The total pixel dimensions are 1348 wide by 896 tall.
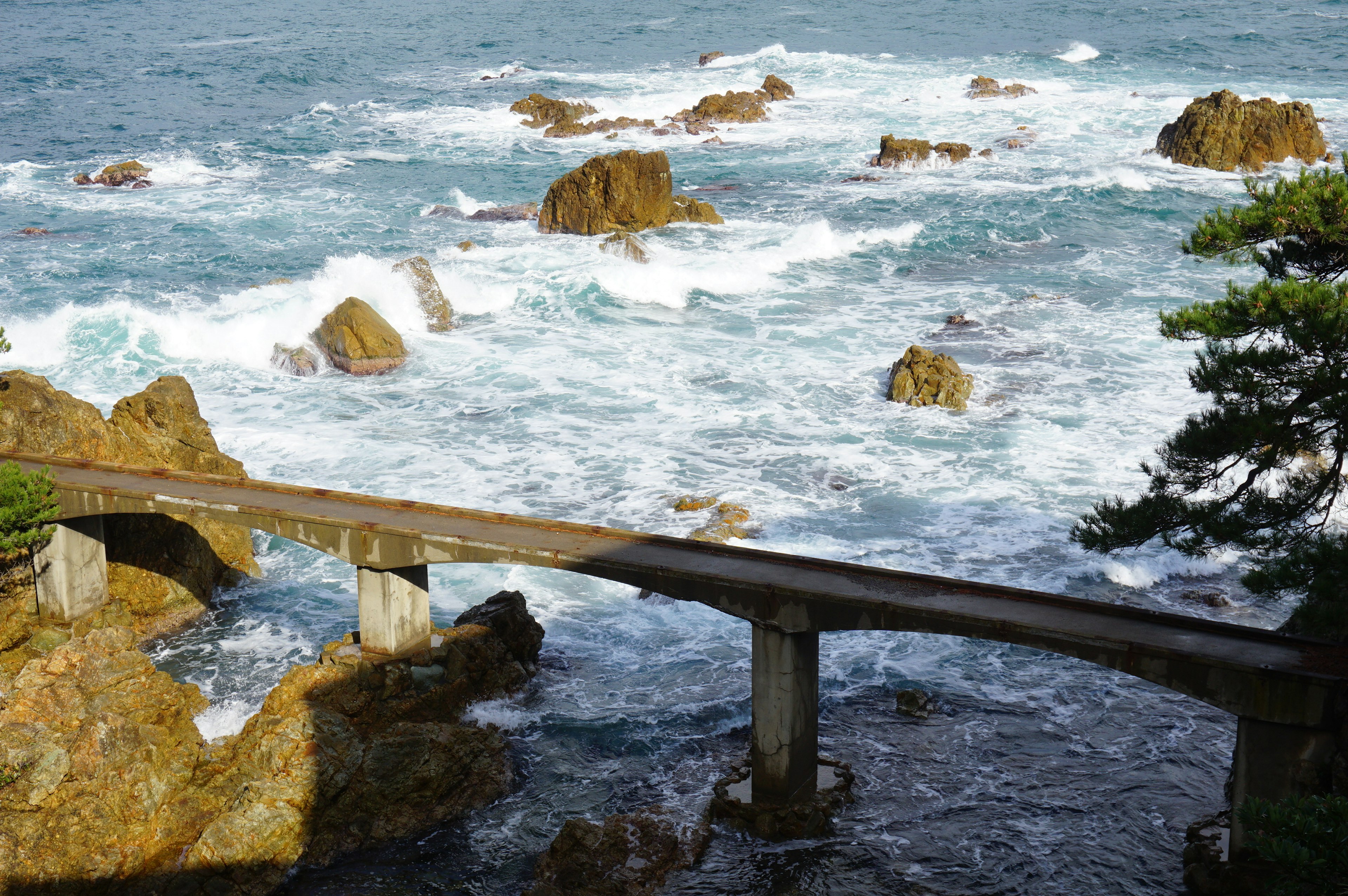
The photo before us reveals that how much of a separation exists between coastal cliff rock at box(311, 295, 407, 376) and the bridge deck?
1272 centimetres

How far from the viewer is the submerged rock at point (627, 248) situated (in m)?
36.9

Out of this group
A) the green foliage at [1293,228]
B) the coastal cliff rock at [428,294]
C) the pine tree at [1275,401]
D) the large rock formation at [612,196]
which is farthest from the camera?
the large rock formation at [612,196]

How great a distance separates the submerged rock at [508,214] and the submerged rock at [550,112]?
17253mm

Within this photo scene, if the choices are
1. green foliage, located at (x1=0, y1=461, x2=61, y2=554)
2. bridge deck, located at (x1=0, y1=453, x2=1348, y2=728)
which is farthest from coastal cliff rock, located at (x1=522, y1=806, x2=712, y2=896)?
green foliage, located at (x1=0, y1=461, x2=61, y2=554)

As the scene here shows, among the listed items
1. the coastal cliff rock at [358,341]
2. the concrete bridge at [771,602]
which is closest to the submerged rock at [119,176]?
the coastal cliff rock at [358,341]

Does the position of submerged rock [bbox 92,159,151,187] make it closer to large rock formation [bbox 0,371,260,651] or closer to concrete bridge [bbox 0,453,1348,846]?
large rock formation [bbox 0,371,260,651]

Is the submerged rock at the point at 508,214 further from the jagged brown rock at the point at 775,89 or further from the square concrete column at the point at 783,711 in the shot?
the square concrete column at the point at 783,711

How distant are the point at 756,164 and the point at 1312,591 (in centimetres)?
4528

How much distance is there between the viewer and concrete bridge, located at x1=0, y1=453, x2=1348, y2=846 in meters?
10.8

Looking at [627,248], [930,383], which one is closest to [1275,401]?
[930,383]

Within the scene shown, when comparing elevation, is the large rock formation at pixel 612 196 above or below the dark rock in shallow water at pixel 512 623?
above

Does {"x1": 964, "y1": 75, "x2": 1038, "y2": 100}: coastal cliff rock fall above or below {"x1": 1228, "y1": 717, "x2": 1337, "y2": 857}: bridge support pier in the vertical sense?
above

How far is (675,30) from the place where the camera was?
94.6 meters

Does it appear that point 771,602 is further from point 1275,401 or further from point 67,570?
point 67,570
